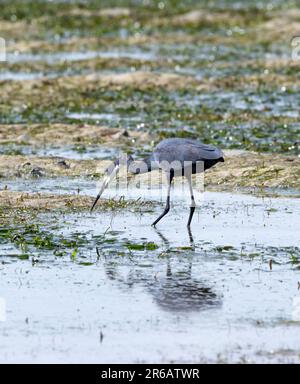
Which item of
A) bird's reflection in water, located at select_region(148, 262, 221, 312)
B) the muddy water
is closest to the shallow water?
the muddy water

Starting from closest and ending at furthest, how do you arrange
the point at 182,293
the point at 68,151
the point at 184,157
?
the point at 182,293 < the point at 184,157 < the point at 68,151

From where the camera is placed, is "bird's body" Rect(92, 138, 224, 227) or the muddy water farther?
"bird's body" Rect(92, 138, 224, 227)

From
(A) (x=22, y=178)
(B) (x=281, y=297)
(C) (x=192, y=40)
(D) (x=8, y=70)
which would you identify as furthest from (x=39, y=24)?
(B) (x=281, y=297)

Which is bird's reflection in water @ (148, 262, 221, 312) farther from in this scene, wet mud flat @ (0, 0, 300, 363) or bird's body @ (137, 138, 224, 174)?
bird's body @ (137, 138, 224, 174)

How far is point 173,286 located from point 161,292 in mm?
199

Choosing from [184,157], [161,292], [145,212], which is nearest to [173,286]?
[161,292]

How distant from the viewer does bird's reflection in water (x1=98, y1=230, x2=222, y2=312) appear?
9062 millimetres

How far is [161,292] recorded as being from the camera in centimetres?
945

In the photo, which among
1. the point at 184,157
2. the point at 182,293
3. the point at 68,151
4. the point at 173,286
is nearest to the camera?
the point at 182,293

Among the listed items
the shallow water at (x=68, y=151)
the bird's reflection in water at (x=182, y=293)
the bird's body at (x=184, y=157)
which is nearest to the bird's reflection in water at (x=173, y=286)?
the bird's reflection in water at (x=182, y=293)

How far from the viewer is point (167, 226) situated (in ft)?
39.9

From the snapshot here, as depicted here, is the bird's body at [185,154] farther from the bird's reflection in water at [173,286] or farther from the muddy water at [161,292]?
the bird's reflection in water at [173,286]

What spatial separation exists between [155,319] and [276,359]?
1.27 metres

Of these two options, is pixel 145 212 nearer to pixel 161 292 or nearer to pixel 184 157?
pixel 184 157
